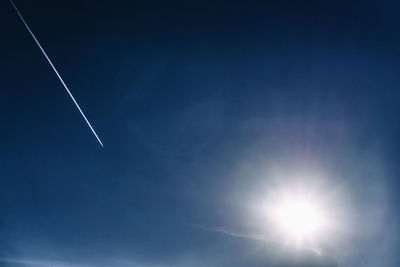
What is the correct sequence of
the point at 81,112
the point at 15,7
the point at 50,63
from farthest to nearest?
1. the point at 81,112
2. the point at 50,63
3. the point at 15,7

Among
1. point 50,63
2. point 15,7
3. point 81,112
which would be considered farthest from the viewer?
point 81,112

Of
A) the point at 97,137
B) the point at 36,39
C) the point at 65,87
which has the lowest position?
the point at 97,137

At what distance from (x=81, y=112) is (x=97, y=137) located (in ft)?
5.12

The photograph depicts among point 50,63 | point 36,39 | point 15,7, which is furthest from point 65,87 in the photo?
point 15,7

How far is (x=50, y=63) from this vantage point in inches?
480

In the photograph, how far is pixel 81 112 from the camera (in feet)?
43.3

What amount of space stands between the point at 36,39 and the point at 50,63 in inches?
45.1

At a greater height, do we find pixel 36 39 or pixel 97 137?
pixel 36 39

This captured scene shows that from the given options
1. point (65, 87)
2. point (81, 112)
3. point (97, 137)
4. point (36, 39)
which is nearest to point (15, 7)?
point (36, 39)

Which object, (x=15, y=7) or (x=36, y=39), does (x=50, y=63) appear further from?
(x=15, y=7)

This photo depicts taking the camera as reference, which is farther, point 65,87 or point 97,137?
point 97,137

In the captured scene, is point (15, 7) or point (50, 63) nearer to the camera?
point (15, 7)

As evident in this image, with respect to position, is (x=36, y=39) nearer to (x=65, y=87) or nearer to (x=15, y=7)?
(x=15, y=7)

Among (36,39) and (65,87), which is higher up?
(36,39)
